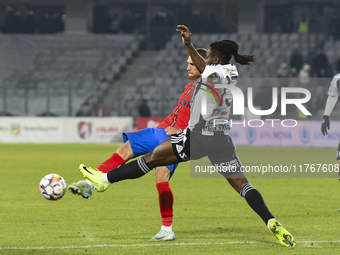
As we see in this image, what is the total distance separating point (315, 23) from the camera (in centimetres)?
3369

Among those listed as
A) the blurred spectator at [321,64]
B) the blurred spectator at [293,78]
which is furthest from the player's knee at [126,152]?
the blurred spectator at [321,64]

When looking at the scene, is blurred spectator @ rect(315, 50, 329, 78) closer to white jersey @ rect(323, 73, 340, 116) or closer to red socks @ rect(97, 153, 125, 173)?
white jersey @ rect(323, 73, 340, 116)

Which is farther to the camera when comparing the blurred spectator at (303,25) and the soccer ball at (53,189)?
the blurred spectator at (303,25)

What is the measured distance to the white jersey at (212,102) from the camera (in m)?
5.68

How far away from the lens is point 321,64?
2858cm

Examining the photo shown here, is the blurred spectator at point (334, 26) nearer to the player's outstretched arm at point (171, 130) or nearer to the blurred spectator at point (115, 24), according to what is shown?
the blurred spectator at point (115, 24)

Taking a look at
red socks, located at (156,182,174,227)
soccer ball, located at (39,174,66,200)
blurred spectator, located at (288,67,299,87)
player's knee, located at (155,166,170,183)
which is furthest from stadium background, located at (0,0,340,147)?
soccer ball, located at (39,174,66,200)

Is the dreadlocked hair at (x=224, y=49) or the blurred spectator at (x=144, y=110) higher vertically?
the dreadlocked hair at (x=224, y=49)

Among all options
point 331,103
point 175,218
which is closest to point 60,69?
point 331,103

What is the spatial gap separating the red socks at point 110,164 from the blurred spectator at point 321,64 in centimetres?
2318

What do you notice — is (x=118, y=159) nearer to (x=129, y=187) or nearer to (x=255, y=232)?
(x=255, y=232)

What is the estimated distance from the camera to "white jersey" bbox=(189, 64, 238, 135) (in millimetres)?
5684

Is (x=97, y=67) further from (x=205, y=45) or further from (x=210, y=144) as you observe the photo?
(x=210, y=144)

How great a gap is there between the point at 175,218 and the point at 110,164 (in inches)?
70.4
